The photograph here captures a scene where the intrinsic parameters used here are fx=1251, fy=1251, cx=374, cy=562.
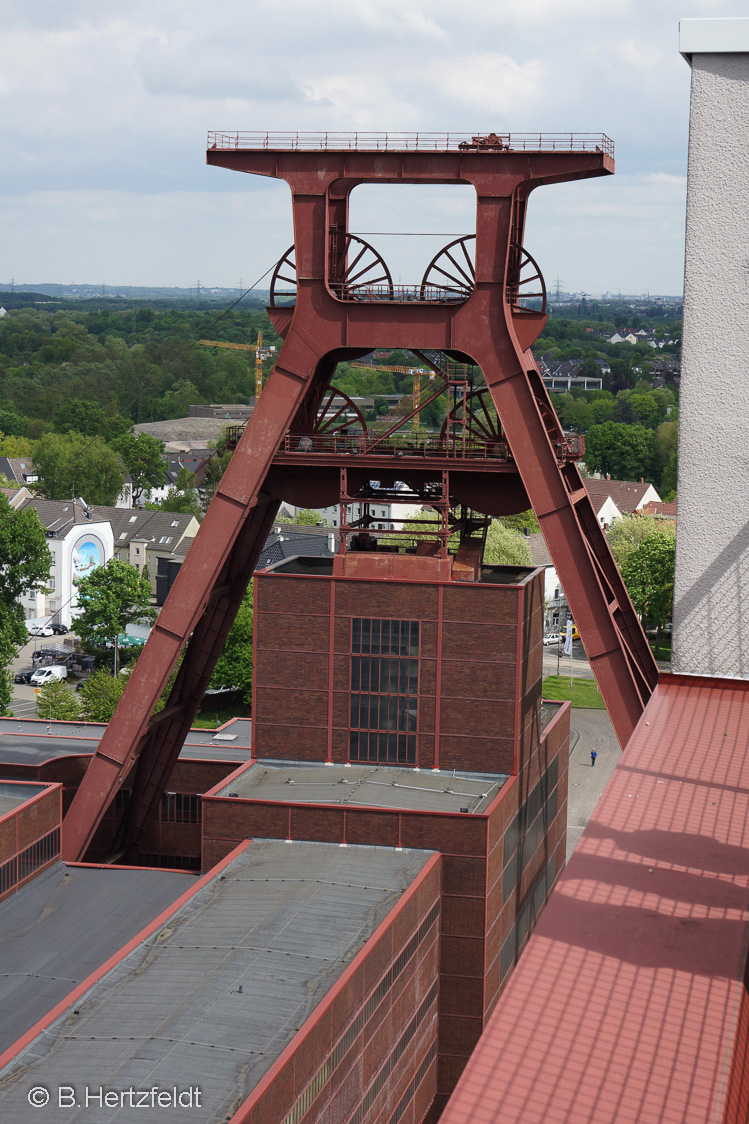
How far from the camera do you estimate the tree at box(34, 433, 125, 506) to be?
112688 mm

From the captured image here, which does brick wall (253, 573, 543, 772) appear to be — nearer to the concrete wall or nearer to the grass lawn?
the concrete wall

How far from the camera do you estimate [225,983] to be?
1983 centimetres

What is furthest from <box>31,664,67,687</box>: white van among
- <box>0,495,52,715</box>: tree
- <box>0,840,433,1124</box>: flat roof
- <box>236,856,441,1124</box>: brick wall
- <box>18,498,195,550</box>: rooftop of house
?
<box>236,856,441,1124</box>: brick wall

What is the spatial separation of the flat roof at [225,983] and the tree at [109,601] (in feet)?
136

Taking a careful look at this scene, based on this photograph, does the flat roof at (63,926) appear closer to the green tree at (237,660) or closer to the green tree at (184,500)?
the green tree at (237,660)

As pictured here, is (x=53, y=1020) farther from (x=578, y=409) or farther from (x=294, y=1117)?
(x=578, y=409)

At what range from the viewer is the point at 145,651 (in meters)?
28.5

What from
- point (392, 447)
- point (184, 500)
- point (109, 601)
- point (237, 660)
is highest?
point (392, 447)

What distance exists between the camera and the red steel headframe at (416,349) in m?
26.5

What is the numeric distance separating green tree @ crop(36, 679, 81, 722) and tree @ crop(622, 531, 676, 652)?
3185cm

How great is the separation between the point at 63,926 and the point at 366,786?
713 cm

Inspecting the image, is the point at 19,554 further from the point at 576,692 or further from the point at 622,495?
the point at 622,495

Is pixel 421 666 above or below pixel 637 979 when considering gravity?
below

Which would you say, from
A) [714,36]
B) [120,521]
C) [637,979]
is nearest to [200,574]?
[714,36]
